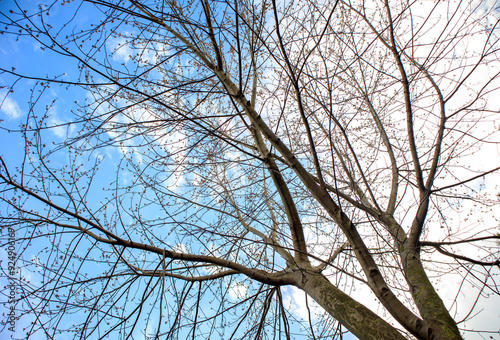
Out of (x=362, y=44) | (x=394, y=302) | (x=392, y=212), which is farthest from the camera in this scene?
(x=362, y=44)

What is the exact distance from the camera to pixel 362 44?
340 centimetres

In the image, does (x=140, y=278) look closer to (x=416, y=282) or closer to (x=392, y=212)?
(x=416, y=282)

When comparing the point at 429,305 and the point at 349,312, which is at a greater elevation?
the point at 429,305

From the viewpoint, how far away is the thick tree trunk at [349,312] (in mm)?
1643

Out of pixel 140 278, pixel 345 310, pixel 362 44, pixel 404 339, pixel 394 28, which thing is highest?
pixel 362 44

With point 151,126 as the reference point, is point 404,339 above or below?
below

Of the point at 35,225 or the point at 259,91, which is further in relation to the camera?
the point at 259,91

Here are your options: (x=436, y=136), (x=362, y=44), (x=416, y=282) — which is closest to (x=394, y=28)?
(x=362, y=44)

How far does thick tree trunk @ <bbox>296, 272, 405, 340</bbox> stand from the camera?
1.64m

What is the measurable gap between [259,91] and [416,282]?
2.66 m

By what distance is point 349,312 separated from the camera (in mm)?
1796

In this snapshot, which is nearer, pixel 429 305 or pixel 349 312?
pixel 349 312

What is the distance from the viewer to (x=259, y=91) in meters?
3.71

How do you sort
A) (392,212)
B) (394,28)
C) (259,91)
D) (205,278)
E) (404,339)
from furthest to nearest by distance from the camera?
1. (259,91)
2. (392,212)
3. (394,28)
4. (205,278)
5. (404,339)
